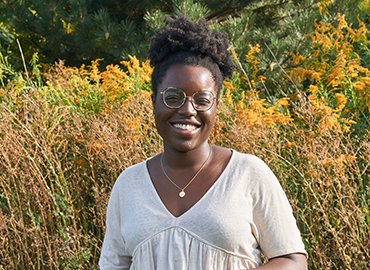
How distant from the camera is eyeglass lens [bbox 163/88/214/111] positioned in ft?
4.39

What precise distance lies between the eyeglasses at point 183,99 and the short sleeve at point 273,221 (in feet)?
1.00

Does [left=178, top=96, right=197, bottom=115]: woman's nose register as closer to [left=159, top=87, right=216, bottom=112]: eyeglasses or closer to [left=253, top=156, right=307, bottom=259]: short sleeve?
[left=159, top=87, right=216, bottom=112]: eyeglasses

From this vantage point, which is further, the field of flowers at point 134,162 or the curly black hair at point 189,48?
the field of flowers at point 134,162

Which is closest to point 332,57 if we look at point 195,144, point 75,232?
point 75,232

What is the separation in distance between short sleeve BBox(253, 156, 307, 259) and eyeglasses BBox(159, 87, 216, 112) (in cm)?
31

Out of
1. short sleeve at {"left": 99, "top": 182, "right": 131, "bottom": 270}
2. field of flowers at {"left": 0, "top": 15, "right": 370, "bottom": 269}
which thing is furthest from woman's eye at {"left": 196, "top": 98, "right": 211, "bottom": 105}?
field of flowers at {"left": 0, "top": 15, "right": 370, "bottom": 269}

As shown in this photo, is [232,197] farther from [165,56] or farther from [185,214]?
[165,56]

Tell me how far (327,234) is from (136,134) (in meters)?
1.59

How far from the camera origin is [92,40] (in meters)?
5.64

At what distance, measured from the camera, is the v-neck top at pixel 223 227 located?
1248 millimetres

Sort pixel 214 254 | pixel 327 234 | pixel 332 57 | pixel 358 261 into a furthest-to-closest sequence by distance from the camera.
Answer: pixel 332 57, pixel 327 234, pixel 358 261, pixel 214 254

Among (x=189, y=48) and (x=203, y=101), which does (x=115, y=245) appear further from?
(x=189, y=48)

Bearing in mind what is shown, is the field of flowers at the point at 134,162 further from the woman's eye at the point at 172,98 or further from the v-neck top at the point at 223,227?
the woman's eye at the point at 172,98

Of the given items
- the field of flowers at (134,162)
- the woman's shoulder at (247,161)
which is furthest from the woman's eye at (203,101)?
the field of flowers at (134,162)
